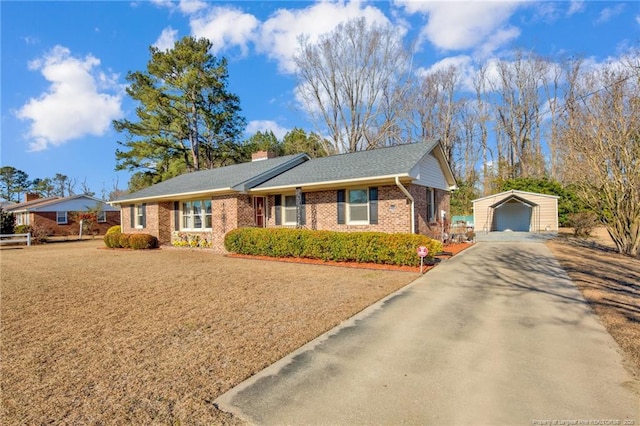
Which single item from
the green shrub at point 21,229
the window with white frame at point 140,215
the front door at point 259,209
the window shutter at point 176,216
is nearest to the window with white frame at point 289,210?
the front door at point 259,209

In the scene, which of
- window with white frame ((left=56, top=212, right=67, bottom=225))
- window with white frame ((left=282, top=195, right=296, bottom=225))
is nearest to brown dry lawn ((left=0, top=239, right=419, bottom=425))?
window with white frame ((left=282, top=195, right=296, bottom=225))

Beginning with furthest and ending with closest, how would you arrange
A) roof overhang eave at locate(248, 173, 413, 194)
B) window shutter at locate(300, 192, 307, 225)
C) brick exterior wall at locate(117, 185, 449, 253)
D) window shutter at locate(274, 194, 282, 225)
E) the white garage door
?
the white garage door → window shutter at locate(274, 194, 282, 225) → window shutter at locate(300, 192, 307, 225) → brick exterior wall at locate(117, 185, 449, 253) → roof overhang eave at locate(248, 173, 413, 194)

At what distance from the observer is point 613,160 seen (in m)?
12.6

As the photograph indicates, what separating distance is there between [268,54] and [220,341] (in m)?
22.0

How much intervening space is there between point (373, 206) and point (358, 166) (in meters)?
1.98

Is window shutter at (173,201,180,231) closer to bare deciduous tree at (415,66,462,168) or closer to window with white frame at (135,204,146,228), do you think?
window with white frame at (135,204,146,228)

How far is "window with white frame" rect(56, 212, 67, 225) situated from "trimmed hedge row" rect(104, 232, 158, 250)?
59.9ft

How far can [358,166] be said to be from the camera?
522 inches

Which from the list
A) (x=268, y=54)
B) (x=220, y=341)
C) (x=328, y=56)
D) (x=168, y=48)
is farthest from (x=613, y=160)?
(x=168, y=48)

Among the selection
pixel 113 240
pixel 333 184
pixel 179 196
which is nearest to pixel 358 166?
pixel 333 184

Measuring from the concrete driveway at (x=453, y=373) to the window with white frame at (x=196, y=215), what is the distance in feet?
41.7

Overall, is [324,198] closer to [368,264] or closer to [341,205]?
[341,205]

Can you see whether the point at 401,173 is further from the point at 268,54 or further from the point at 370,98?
the point at 370,98

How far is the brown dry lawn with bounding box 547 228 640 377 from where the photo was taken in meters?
4.04
